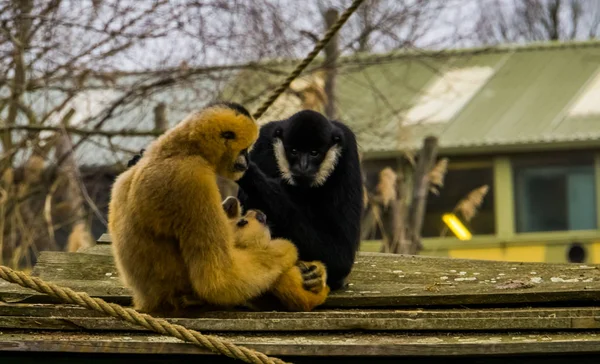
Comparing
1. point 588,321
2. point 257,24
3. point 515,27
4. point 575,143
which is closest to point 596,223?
point 575,143

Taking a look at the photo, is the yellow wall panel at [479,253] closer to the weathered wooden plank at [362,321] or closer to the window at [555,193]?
the window at [555,193]

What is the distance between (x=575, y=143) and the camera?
17453 millimetres

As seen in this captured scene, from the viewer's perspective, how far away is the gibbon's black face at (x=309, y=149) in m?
5.39

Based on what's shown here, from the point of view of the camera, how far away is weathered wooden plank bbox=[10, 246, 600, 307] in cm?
493

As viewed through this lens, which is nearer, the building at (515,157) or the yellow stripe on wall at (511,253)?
the building at (515,157)

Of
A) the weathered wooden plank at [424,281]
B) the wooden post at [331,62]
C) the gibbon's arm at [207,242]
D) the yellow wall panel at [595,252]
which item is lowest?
the yellow wall panel at [595,252]

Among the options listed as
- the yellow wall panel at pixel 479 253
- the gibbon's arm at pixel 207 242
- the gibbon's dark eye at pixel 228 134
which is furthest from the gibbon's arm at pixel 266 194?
the yellow wall panel at pixel 479 253

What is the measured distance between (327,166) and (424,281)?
892 millimetres

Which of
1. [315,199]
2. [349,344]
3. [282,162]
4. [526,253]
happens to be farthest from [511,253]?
[349,344]

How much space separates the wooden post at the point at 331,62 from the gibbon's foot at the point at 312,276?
5924mm

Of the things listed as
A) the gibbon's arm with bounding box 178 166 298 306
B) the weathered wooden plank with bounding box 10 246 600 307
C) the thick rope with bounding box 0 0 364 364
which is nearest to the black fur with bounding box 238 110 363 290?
the weathered wooden plank with bounding box 10 246 600 307

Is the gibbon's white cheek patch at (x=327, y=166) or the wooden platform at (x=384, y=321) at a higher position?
the gibbon's white cheek patch at (x=327, y=166)

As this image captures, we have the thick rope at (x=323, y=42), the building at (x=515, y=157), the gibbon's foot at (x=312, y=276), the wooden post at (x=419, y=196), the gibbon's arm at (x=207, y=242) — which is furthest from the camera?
the building at (x=515, y=157)

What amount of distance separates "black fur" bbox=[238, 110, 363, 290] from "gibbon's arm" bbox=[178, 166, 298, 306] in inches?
33.0
